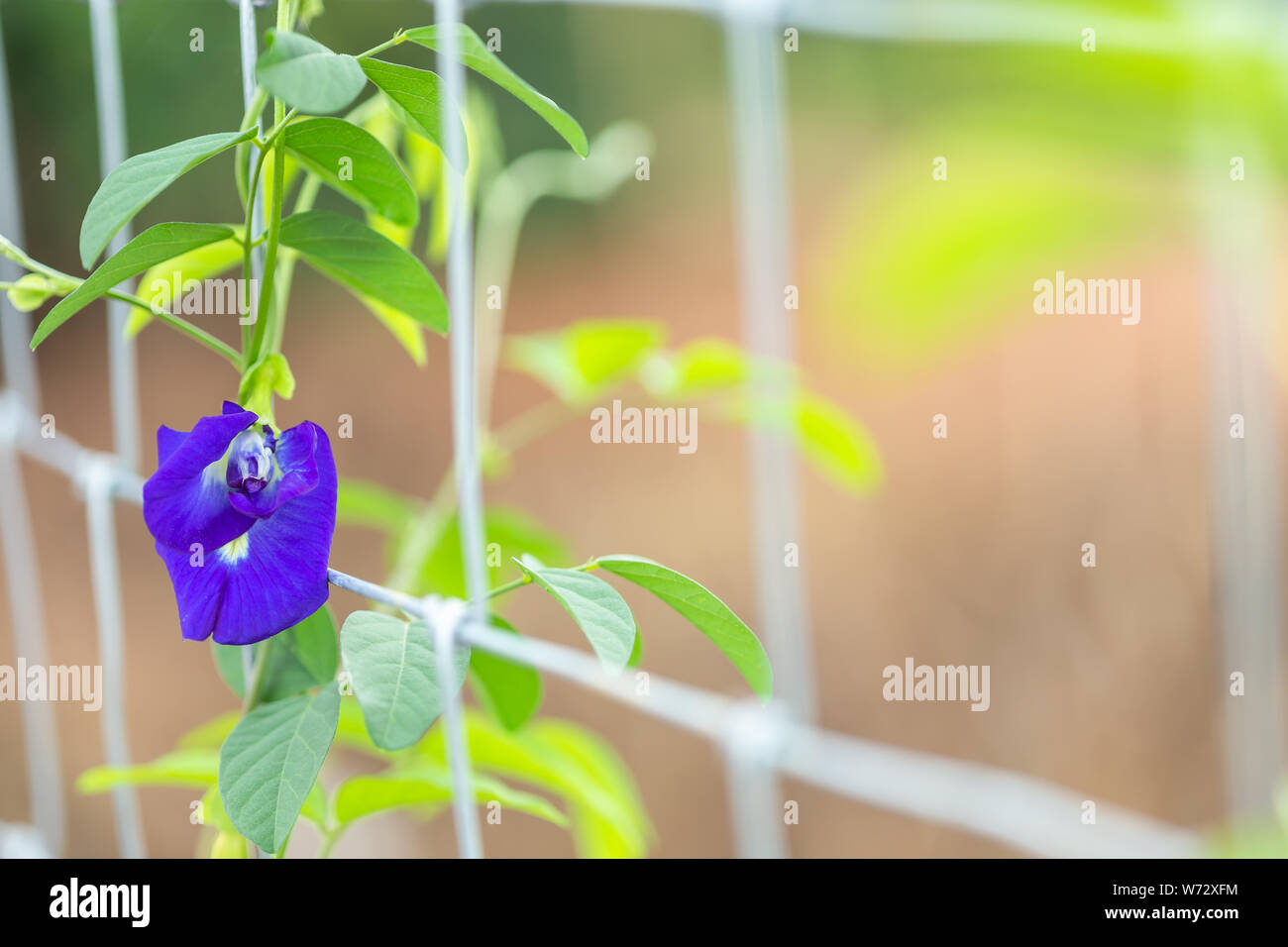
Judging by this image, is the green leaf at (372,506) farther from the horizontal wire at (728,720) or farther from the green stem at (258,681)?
the green stem at (258,681)

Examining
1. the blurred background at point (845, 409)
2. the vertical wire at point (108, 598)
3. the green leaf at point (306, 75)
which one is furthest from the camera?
the blurred background at point (845, 409)

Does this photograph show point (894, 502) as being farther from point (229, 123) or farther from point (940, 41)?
point (229, 123)

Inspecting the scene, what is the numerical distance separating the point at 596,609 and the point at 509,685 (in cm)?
8

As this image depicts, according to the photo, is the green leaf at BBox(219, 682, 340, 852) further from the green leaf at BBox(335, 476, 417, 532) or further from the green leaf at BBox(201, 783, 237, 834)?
the green leaf at BBox(335, 476, 417, 532)

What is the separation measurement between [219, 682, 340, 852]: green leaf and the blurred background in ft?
1.88

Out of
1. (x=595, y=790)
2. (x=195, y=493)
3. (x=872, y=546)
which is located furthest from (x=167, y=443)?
(x=872, y=546)

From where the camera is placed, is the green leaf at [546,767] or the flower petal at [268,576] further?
the green leaf at [546,767]

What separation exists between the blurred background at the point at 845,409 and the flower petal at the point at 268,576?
22.6 inches

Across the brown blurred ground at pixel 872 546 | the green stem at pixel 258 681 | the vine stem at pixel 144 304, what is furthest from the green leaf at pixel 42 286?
the brown blurred ground at pixel 872 546

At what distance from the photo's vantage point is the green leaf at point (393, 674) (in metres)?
0.22

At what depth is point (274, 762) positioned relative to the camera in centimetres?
24

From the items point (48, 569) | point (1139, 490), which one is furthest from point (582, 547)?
point (1139, 490)

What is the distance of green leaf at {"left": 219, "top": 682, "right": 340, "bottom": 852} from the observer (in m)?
0.23

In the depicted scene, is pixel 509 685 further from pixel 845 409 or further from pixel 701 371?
pixel 845 409
